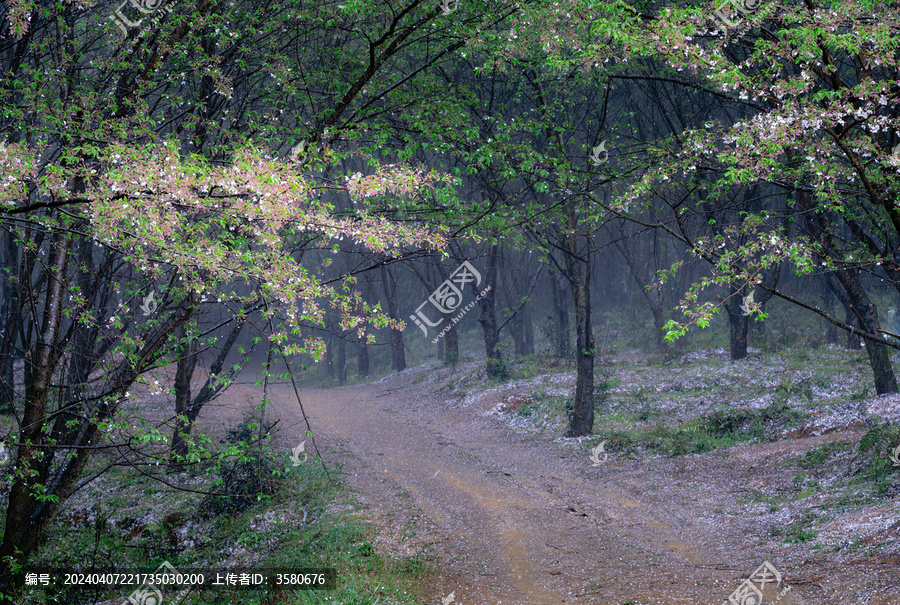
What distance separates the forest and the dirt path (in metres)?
0.08

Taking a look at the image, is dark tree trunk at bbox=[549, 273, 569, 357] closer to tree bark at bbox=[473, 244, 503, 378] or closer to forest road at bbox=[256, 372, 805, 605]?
tree bark at bbox=[473, 244, 503, 378]

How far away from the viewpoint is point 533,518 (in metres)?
10.6

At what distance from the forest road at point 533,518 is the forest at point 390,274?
8 cm

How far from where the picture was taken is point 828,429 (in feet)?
45.2

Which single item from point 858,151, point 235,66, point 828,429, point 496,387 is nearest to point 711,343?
point 496,387

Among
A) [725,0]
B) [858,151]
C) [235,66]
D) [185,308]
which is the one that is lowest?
[185,308]

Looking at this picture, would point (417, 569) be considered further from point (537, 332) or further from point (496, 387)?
point (537, 332)

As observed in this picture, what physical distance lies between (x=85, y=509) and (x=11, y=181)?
10226 mm
